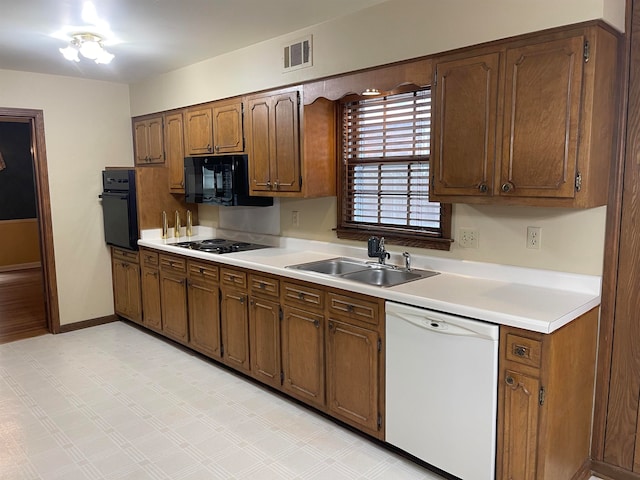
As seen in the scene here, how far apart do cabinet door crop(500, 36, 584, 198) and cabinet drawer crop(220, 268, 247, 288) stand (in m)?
1.83

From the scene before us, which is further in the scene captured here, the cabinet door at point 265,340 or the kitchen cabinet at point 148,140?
A: the kitchen cabinet at point 148,140

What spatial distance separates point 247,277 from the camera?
3.31 m

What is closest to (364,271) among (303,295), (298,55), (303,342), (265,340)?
(303,295)

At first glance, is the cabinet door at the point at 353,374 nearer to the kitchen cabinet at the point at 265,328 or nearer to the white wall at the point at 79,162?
the kitchen cabinet at the point at 265,328

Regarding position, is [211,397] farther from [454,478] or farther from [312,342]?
[454,478]

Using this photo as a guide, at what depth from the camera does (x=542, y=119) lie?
2105 millimetres

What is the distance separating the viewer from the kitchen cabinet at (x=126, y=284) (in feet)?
15.3

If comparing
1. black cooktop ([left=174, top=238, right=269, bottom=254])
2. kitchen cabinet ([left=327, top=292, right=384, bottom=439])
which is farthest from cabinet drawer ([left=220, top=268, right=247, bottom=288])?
kitchen cabinet ([left=327, top=292, right=384, bottom=439])

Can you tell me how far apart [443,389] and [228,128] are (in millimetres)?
2591

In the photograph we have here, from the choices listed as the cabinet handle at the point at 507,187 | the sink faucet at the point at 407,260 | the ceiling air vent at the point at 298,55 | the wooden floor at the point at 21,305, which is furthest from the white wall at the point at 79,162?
the cabinet handle at the point at 507,187

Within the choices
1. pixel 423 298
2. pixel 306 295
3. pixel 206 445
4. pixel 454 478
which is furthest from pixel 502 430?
pixel 206 445

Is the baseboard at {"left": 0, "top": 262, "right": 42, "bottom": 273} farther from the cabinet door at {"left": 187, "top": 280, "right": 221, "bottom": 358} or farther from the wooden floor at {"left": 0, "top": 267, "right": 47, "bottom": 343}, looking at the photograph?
the cabinet door at {"left": 187, "top": 280, "right": 221, "bottom": 358}

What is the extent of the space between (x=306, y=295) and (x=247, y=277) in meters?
0.59

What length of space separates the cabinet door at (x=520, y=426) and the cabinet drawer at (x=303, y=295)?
114 centimetres
